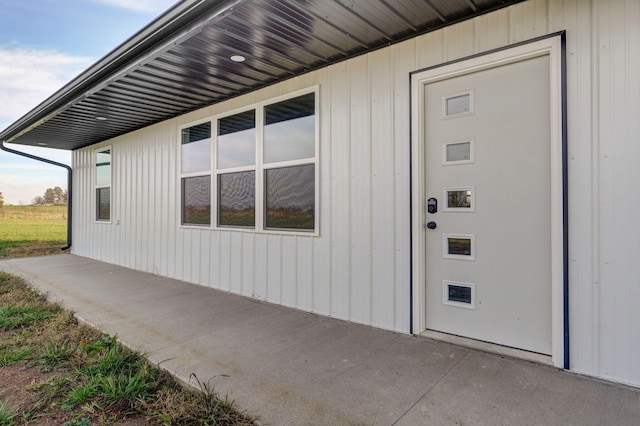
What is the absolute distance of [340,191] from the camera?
11.1 ft

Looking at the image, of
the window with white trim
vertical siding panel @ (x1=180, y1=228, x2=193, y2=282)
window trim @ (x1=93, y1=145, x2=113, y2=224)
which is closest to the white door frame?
vertical siding panel @ (x1=180, y1=228, x2=193, y2=282)

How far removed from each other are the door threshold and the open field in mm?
9181

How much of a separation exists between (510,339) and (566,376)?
0.40m

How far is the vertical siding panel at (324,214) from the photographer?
3.46 meters

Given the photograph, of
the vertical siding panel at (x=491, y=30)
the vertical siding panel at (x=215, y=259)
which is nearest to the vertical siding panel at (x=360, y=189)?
the vertical siding panel at (x=491, y=30)

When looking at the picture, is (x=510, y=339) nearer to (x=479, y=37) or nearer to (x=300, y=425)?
(x=300, y=425)

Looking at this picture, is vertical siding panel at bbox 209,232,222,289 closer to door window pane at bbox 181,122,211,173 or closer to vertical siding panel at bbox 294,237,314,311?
door window pane at bbox 181,122,211,173

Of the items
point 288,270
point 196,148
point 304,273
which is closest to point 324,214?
point 304,273

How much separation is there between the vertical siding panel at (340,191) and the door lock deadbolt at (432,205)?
771 millimetres

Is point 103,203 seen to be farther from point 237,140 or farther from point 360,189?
point 360,189

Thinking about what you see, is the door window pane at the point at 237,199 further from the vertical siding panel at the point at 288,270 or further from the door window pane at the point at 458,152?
the door window pane at the point at 458,152

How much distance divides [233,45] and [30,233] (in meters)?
13.5

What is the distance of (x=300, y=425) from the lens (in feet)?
5.61

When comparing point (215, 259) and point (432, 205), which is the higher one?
point (432, 205)
